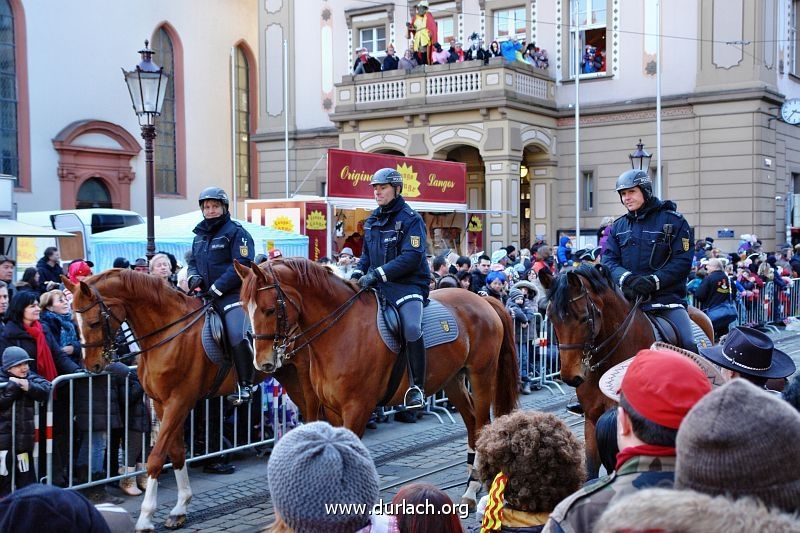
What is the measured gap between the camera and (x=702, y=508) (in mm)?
1723

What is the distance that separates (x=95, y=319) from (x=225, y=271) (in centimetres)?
127

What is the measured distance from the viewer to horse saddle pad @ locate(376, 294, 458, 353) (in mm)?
6984

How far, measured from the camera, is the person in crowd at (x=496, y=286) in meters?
12.6

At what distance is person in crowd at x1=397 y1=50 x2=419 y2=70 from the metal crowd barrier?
2078cm

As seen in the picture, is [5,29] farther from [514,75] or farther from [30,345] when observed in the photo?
[30,345]

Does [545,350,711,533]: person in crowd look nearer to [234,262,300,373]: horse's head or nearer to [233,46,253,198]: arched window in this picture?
[234,262,300,373]: horse's head

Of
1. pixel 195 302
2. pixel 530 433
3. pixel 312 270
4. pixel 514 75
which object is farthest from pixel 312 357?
pixel 514 75

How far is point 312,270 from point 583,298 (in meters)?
2.19

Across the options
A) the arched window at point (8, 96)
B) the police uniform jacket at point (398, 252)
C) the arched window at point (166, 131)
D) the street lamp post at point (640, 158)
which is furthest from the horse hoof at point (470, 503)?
the arched window at point (166, 131)

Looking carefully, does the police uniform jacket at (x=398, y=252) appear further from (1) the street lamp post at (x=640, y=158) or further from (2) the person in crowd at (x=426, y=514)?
(1) the street lamp post at (x=640, y=158)

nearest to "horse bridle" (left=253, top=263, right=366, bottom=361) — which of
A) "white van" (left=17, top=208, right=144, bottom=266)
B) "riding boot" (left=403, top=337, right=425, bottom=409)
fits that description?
"riding boot" (left=403, top=337, right=425, bottom=409)

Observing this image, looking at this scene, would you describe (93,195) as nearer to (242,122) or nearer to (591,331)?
(242,122)

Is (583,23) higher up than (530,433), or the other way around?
(583,23)

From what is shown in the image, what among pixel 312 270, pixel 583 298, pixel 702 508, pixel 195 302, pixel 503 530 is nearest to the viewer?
pixel 702 508
